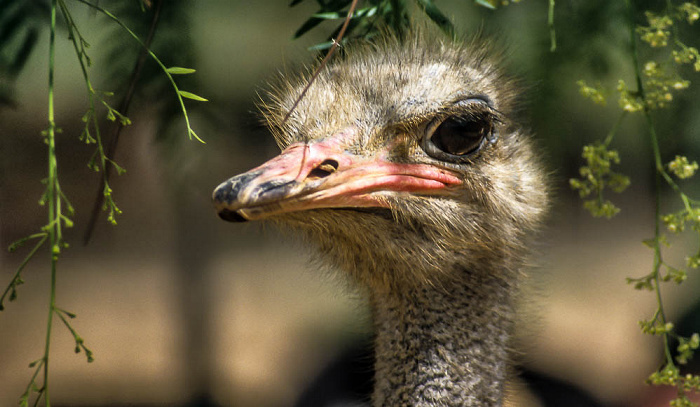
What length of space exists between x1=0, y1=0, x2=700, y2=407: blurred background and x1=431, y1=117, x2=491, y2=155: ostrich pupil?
1.34 feet

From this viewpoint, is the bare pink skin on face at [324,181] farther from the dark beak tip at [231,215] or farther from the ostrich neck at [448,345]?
the ostrich neck at [448,345]

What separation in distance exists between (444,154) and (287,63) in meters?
0.69

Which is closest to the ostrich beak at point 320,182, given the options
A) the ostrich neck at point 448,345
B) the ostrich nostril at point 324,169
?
the ostrich nostril at point 324,169

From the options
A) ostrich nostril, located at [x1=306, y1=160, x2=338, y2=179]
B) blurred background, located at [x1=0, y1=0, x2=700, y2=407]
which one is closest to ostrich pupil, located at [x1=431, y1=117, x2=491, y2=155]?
ostrich nostril, located at [x1=306, y1=160, x2=338, y2=179]

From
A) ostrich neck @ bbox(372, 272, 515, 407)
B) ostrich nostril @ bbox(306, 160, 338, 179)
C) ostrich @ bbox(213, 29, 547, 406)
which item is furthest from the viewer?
ostrich neck @ bbox(372, 272, 515, 407)

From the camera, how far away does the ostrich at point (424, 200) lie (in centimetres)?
134

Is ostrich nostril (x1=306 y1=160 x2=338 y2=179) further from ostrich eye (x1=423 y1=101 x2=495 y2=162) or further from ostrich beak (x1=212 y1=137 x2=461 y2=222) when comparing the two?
ostrich eye (x1=423 y1=101 x2=495 y2=162)

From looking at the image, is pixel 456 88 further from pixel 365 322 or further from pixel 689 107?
pixel 689 107

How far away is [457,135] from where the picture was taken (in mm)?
1371

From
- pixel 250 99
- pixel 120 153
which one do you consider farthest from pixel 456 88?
pixel 120 153

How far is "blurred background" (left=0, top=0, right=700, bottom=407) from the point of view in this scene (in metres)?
1.77

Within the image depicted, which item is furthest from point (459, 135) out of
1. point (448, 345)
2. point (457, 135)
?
point (448, 345)

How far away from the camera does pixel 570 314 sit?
9.66ft

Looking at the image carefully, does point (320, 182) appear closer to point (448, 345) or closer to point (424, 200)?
point (424, 200)
